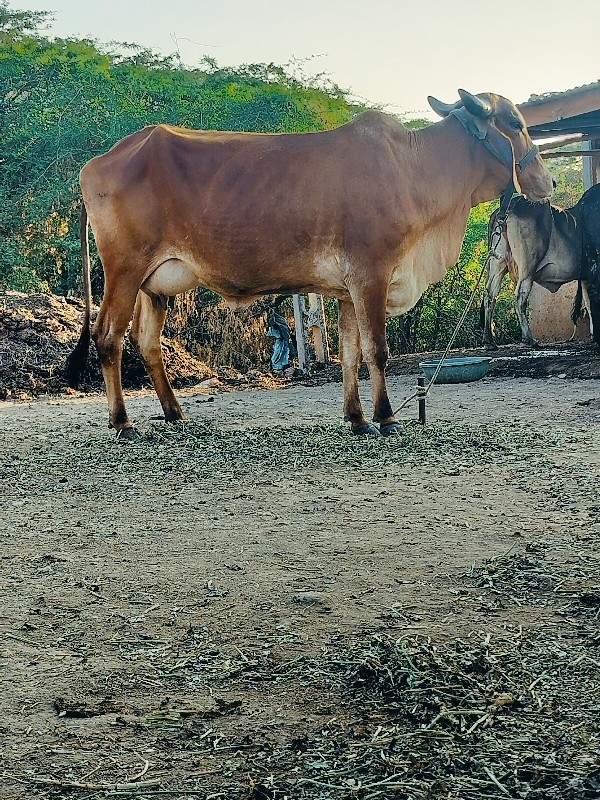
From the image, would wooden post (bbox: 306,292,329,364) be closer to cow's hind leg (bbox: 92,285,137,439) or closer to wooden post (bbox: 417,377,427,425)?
cow's hind leg (bbox: 92,285,137,439)

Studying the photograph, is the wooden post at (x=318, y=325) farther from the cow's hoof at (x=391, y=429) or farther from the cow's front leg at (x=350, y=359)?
the cow's hoof at (x=391, y=429)

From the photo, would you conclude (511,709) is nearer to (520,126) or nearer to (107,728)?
(107,728)

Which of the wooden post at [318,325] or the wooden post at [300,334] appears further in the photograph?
the wooden post at [318,325]

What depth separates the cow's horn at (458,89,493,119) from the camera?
7082mm

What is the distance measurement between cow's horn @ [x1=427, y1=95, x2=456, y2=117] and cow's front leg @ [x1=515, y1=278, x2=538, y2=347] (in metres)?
5.98

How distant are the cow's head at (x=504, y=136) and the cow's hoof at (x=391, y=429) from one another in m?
2.01

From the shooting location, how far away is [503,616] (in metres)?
3.06

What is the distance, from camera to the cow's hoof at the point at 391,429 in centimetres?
677

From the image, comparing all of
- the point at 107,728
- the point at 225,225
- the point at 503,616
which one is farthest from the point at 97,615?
the point at 225,225

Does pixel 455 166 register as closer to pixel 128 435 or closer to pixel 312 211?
pixel 312 211

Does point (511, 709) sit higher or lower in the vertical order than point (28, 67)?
lower

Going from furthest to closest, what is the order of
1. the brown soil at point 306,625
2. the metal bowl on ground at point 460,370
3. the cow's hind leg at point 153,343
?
the metal bowl on ground at point 460,370 → the cow's hind leg at point 153,343 → the brown soil at point 306,625

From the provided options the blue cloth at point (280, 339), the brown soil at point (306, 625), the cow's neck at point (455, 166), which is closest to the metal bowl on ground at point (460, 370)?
the cow's neck at point (455, 166)

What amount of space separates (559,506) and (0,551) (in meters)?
2.49
